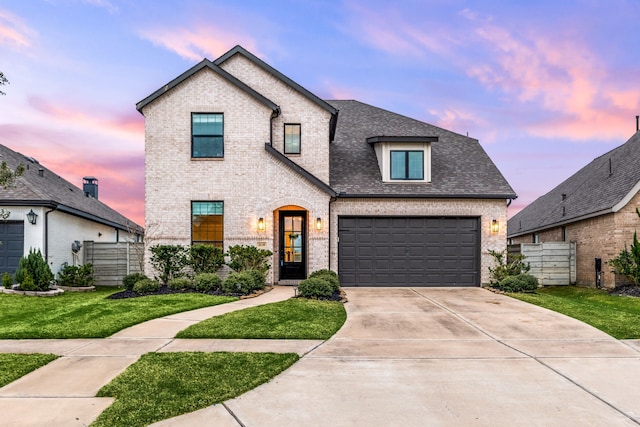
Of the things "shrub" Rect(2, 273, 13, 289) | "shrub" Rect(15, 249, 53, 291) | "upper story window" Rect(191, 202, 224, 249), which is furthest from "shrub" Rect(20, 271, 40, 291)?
"upper story window" Rect(191, 202, 224, 249)

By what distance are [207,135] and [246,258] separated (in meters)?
5.01

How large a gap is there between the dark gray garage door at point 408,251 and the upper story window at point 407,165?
184 cm

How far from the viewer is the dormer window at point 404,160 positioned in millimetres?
17719

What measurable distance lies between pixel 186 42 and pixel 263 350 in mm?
14585

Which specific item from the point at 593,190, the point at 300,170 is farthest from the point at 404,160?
the point at 593,190

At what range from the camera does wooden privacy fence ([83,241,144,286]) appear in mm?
17891

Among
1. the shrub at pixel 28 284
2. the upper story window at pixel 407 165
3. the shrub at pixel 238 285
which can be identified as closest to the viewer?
the shrub at pixel 238 285

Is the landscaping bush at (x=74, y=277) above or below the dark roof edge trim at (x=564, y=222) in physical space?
below

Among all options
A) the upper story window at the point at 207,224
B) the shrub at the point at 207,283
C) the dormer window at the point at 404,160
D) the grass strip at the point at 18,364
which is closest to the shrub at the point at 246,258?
the upper story window at the point at 207,224

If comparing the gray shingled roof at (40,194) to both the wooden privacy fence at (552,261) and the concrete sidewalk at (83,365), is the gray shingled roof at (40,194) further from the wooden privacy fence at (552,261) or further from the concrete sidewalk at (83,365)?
the wooden privacy fence at (552,261)

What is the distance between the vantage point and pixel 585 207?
751 inches

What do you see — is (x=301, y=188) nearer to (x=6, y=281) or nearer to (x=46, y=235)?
(x=46, y=235)

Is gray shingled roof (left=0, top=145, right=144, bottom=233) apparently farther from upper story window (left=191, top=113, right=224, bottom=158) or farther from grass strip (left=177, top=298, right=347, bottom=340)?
grass strip (left=177, top=298, right=347, bottom=340)

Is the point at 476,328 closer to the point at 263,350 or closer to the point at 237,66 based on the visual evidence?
the point at 263,350
